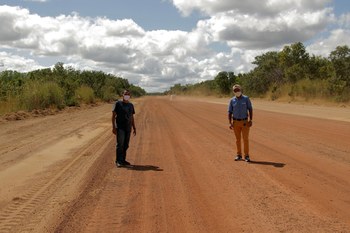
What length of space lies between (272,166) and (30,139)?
Answer: 9.38m

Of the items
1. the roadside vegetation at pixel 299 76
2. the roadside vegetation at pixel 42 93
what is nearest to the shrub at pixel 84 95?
the roadside vegetation at pixel 42 93

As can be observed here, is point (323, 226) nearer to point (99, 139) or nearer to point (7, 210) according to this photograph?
point (7, 210)

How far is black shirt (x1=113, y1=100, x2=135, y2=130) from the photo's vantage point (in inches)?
431

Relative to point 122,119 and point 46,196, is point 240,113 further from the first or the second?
point 46,196

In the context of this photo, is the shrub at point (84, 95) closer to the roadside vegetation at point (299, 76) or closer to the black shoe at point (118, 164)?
the roadside vegetation at point (299, 76)

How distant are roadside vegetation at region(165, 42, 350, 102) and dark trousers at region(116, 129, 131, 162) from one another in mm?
28002

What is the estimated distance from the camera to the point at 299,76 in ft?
154

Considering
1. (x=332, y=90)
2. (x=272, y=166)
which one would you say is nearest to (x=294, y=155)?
(x=272, y=166)

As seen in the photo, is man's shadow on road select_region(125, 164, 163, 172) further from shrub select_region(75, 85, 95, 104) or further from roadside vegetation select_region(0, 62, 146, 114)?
shrub select_region(75, 85, 95, 104)

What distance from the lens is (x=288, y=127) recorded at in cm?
1905

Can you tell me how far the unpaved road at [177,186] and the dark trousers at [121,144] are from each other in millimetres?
403

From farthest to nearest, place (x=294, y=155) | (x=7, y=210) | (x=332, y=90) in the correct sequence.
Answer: (x=332, y=90), (x=294, y=155), (x=7, y=210)

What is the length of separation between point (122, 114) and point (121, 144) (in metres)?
0.76

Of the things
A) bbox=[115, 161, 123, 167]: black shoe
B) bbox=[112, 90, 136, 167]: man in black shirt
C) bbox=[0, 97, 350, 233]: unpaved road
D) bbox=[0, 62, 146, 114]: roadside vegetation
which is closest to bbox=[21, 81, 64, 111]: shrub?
bbox=[0, 62, 146, 114]: roadside vegetation
